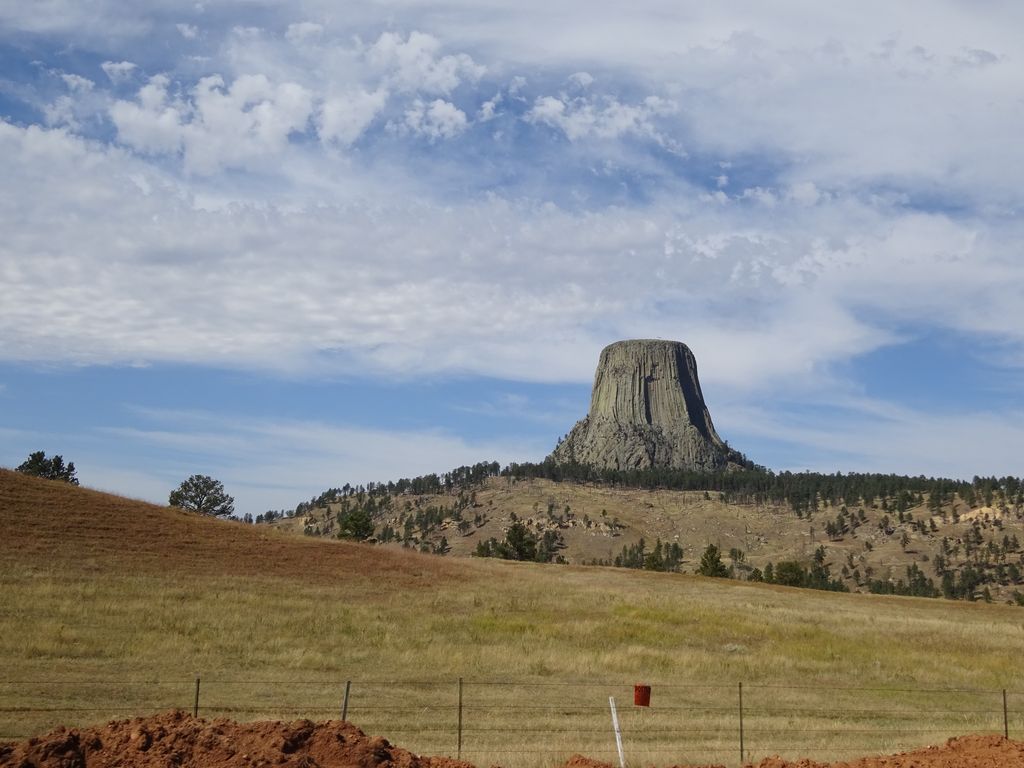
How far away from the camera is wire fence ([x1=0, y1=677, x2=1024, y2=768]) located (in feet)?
57.7

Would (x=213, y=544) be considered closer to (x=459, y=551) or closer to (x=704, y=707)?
(x=704, y=707)

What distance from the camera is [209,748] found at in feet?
35.6

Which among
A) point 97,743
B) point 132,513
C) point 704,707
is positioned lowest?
point 704,707

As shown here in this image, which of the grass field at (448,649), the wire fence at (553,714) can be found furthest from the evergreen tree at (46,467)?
the wire fence at (553,714)

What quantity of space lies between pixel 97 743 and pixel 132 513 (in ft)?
158

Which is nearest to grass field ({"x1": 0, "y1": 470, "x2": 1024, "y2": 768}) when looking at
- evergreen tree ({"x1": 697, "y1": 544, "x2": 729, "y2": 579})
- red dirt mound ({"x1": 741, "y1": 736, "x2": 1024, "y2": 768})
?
red dirt mound ({"x1": 741, "y1": 736, "x2": 1024, "y2": 768})

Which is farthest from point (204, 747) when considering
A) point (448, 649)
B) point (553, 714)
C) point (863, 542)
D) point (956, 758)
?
point (863, 542)

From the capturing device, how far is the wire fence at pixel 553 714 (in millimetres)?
17594

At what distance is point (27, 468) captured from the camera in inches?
3723

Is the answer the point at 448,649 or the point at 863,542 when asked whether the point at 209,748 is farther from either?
the point at 863,542

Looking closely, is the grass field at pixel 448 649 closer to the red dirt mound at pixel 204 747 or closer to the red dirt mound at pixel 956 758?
the red dirt mound at pixel 956 758

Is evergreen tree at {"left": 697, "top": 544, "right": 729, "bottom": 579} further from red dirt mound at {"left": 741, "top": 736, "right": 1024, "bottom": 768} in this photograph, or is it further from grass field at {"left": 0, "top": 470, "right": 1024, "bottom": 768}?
red dirt mound at {"left": 741, "top": 736, "right": 1024, "bottom": 768}

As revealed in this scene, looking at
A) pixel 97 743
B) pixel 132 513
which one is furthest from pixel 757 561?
pixel 97 743

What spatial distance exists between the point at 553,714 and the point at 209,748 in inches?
478
